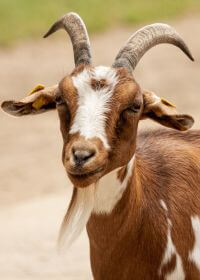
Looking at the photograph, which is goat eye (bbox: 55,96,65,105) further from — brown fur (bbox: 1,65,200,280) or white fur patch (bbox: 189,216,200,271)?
white fur patch (bbox: 189,216,200,271)

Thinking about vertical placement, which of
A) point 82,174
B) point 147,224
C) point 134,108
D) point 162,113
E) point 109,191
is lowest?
point 147,224

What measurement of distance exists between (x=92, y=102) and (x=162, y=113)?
30.4 inches

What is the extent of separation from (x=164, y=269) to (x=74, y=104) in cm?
191

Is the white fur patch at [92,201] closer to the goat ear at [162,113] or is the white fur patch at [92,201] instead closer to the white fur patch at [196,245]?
the goat ear at [162,113]

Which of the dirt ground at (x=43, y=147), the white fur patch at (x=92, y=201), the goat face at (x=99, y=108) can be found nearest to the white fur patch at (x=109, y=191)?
the white fur patch at (x=92, y=201)

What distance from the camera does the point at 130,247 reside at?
27.6 feet

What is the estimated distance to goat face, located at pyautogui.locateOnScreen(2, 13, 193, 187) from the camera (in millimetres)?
7227

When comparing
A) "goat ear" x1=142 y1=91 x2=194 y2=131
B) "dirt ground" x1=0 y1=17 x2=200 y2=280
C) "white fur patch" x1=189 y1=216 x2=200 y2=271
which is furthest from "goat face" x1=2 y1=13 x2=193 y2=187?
"dirt ground" x1=0 y1=17 x2=200 y2=280

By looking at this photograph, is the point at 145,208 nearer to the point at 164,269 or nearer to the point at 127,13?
the point at 164,269

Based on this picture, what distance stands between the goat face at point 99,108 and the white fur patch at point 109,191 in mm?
312

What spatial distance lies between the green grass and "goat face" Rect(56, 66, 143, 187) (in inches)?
614

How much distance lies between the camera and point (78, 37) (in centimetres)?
838

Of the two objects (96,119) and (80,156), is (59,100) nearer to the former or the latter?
(96,119)

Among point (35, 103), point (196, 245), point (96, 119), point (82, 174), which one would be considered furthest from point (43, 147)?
point (82, 174)
